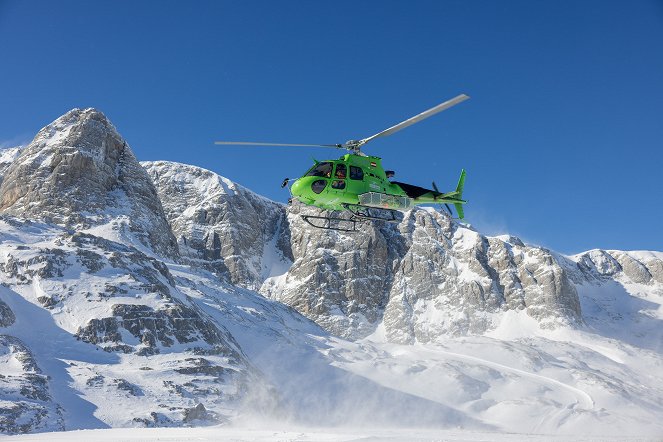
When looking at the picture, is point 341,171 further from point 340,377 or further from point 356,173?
point 340,377

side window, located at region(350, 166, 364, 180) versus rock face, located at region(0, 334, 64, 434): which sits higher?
side window, located at region(350, 166, 364, 180)

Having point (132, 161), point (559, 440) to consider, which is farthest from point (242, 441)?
point (132, 161)

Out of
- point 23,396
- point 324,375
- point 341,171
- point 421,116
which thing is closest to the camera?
point 421,116

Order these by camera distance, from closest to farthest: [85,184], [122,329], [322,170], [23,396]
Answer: [322,170], [23,396], [122,329], [85,184]

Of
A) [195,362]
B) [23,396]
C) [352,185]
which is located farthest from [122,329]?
[352,185]

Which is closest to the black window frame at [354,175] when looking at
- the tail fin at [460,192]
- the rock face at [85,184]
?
the tail fin at [460,192]

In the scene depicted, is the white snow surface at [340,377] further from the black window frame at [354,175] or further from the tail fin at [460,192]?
the black window frame at [354,175]

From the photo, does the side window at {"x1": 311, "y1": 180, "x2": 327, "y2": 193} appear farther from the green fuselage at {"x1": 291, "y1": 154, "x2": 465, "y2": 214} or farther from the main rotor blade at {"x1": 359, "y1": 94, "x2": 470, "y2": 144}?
the main rotor blade at {"x1": 359, "y1": 94, "x2": 470, "y2": 144}

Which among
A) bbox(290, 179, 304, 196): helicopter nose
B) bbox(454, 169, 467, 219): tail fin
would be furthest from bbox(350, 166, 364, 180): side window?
bbox(454, 169, 467, 219): tail fin
